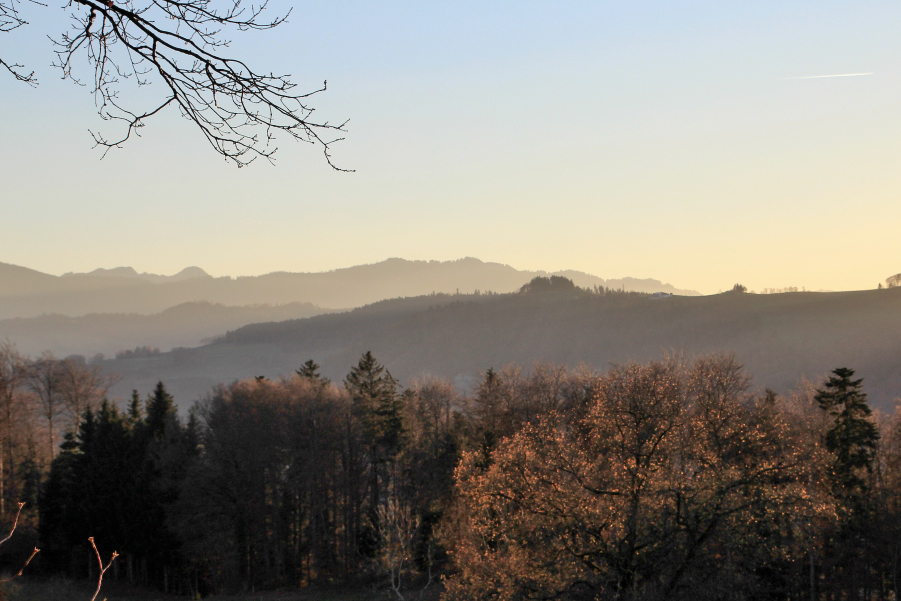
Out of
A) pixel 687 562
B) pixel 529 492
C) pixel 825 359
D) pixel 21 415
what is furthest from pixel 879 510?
pixel 825 359

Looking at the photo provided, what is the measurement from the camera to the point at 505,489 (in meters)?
25.4

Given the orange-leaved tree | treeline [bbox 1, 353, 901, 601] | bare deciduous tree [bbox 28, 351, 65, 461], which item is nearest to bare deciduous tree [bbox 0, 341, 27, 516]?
treeline [bbox 1, 353, 901, 601]

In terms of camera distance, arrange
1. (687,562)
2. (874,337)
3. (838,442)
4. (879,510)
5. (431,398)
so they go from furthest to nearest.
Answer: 1. (874,337)
2. (431,398)
3. (838,442)
4. (879,510)
5. (687,562)

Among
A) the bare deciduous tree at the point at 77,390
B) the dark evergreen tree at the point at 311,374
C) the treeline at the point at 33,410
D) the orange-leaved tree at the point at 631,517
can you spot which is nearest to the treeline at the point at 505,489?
the orange-leaved tree at the point at 631,517

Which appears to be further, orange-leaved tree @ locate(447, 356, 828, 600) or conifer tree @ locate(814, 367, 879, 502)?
conifer tree @ locate(814, 367, 879, 502)

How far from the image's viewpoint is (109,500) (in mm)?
53969

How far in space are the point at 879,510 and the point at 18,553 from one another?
49326 mm

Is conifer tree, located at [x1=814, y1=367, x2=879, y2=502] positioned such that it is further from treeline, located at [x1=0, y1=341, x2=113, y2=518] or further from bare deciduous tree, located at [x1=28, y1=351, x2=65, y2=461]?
bare deciduous tree, located at [x1=28, y1=351, x2=65, y2=461]

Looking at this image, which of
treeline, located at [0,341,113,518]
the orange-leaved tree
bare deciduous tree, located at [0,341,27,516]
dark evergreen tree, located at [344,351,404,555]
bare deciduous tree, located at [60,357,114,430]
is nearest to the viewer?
the orange-leaved tree

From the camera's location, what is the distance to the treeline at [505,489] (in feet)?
76.0

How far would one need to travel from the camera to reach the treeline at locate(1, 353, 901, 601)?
23.2 m

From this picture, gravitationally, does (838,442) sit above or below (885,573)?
above

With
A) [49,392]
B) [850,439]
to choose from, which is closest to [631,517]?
[850,439]

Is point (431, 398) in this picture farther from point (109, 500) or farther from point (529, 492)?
point (529, 492)
